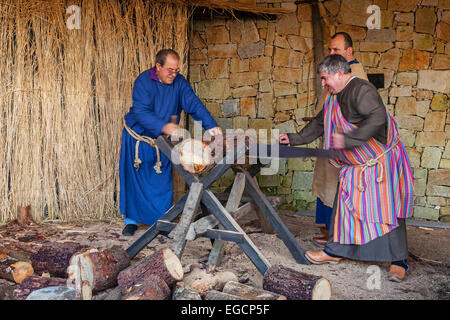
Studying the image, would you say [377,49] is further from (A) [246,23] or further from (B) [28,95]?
(B) [28,95]

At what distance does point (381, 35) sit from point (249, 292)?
3.94m

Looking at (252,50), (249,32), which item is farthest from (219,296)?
(249,32)

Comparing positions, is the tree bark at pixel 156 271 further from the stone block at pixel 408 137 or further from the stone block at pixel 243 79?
the stone block at pixel 408 137

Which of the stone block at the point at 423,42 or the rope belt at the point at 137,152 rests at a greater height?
the stone block at the point at 423,42

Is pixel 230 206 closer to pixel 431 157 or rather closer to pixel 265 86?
pixel 265 86

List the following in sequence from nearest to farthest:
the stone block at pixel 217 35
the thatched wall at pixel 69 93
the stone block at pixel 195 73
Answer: the thatched wall at pixel 69 93, the stone block at pixel 217 35, the stone block at pixel 195 73

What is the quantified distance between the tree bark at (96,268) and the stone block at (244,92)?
3.31 m

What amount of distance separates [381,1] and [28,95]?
411 centimetres

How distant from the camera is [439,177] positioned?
527 cm

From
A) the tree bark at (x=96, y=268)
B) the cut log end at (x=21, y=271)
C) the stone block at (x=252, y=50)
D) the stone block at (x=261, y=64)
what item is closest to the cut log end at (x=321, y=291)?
the tree bark at (x=96, y=268)

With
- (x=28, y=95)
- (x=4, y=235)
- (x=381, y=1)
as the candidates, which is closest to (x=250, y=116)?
(x=381, y=1)

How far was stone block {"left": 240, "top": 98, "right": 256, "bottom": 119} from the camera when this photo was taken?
5.70 m

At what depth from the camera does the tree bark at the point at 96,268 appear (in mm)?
2699
